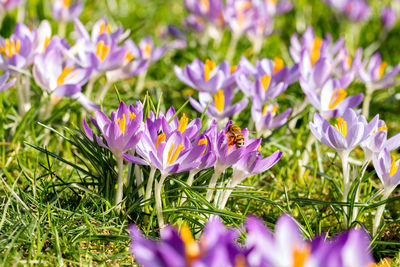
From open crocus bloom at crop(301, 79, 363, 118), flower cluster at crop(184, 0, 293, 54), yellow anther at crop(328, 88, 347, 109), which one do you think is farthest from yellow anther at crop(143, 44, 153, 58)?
yellow anther at crop(328, 88, 347, 109)

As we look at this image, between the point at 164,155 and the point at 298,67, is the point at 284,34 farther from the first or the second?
the point at 164,155

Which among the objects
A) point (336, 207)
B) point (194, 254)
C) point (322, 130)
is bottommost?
point (336, 207)

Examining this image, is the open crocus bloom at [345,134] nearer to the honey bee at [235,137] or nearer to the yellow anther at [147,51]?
the honey bee at [235,137]

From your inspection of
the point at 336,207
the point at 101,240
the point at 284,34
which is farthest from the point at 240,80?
the point at 284,34

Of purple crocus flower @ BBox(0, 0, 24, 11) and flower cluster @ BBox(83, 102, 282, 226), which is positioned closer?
flower cluster @ BBox(83, 102, 282, 226)

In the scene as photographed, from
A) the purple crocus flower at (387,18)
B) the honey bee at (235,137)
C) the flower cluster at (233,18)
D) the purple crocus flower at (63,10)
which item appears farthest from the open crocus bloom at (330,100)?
the purple crocus flower at (387,18)

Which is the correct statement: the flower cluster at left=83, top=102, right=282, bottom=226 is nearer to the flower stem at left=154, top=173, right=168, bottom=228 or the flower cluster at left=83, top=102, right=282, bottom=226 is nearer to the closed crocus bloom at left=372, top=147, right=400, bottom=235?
the flower stem at left=154, top=173, right=168, bottom=228

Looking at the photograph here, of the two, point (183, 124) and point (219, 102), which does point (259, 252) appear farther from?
point (219, 102)
